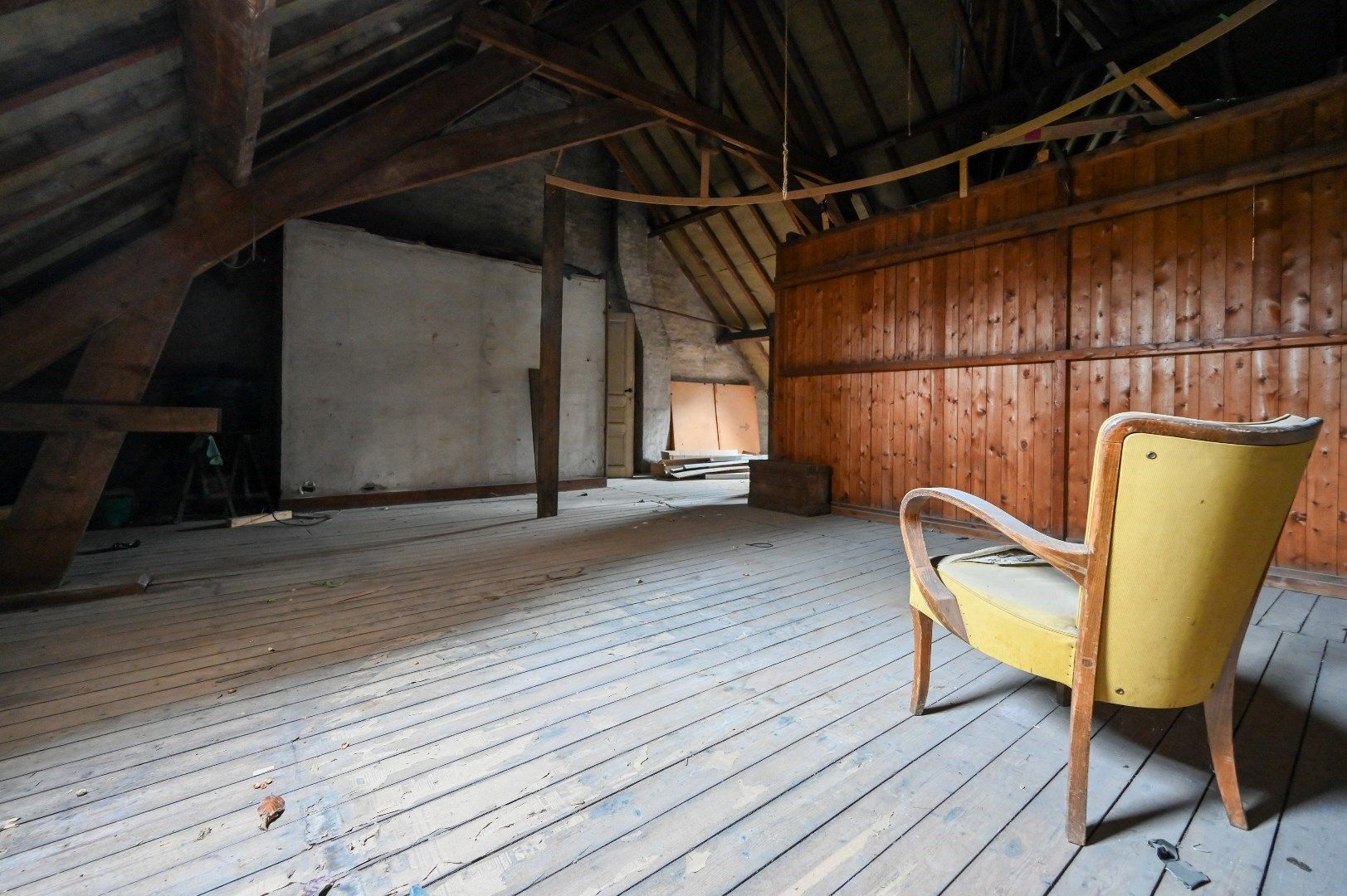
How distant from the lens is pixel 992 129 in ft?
16.1

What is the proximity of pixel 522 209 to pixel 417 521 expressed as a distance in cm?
496

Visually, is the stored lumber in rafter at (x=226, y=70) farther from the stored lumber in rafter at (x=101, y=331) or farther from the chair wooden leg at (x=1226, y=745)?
the chair wooden leg at (x=1226, y=745)

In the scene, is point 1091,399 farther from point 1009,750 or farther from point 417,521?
point 417,521

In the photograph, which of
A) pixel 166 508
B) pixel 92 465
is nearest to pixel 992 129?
pixel 92 465

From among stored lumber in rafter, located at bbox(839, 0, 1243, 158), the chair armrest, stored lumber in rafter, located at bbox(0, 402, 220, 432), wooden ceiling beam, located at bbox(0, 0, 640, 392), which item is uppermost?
stored lumber in rafter, located at bbox(839, 0, 1243, 158)

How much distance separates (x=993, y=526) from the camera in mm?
1568

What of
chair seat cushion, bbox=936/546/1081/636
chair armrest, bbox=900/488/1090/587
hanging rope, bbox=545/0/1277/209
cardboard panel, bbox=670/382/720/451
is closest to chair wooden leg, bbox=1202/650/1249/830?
chair seat cushion, bbox=936/546/1081/636

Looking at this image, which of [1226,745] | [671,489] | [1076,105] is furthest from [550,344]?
[1226,745]

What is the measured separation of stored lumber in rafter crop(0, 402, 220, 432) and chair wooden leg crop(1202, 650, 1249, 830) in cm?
434

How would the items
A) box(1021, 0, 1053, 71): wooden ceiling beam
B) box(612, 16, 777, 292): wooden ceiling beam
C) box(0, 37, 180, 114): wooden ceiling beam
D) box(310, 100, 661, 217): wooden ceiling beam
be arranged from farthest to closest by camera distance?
box(612, 16, 777, 292): wooden ceiling beam, box(1021, 0, 1053, 71): wooden ceiling beam, box(310, 100, 661, 217): wooden ceiling beam, box(0, 37, 180, 114): wooden ceiling beam

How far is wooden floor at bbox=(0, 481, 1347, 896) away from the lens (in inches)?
45.7

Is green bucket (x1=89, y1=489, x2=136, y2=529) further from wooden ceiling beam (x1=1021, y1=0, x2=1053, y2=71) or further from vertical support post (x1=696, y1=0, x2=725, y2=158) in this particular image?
wooden ceiling beam (x1=1021, y1=0, x2=1053, y2=71)

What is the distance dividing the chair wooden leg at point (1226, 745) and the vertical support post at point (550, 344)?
479 cm

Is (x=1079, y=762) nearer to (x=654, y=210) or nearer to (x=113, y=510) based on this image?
(x=113, y=510)
